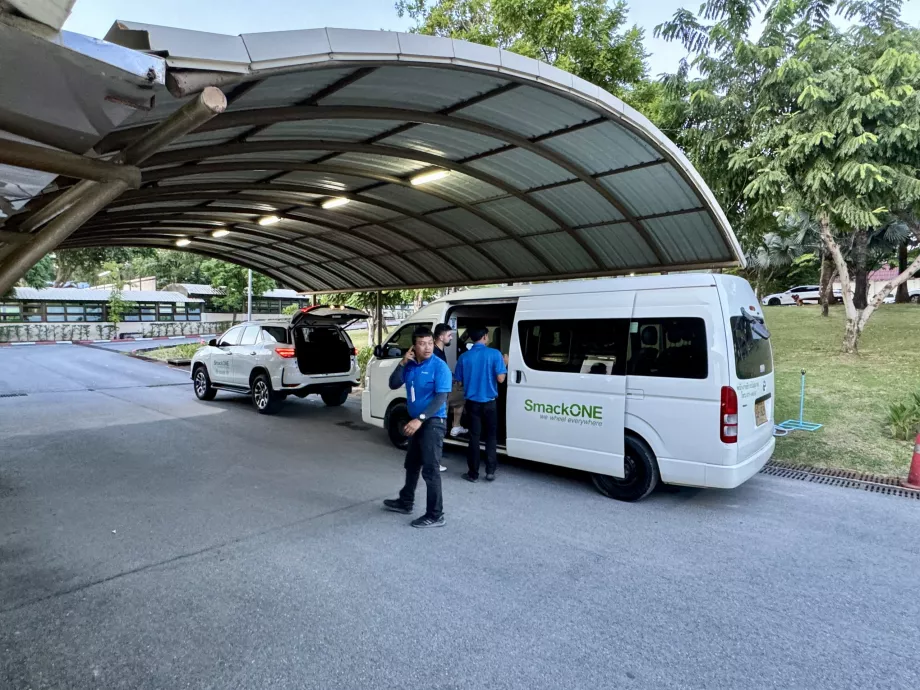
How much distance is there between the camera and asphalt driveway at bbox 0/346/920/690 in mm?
2859

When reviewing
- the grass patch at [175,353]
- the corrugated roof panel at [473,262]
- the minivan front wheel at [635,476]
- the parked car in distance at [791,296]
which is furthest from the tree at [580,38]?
the parked car in distance at [791,296]

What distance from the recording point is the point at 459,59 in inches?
203

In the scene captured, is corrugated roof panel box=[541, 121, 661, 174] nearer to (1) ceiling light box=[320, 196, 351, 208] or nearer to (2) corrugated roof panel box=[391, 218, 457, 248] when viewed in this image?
(2) corrugated roof panel box=[391, 218, 457, 248]

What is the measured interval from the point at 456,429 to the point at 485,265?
5922 millimetres

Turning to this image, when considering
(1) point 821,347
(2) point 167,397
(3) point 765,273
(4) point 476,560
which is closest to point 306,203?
(2) point 167,397

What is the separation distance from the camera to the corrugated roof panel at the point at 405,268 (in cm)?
1357

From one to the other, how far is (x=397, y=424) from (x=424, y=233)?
207 inches

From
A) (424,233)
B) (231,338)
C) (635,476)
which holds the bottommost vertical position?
(635,476)

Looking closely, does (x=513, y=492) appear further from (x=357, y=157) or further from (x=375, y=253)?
(x=375, y=253)

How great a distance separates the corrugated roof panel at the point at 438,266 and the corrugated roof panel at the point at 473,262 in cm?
28

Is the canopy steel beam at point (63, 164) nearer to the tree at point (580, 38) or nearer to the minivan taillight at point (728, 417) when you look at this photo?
the minivan taillight at point (728, 417)

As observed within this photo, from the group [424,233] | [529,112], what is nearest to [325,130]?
[529,112]

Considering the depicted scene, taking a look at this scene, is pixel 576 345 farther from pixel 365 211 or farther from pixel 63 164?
pixel 365 211

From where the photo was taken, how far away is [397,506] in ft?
16.7
